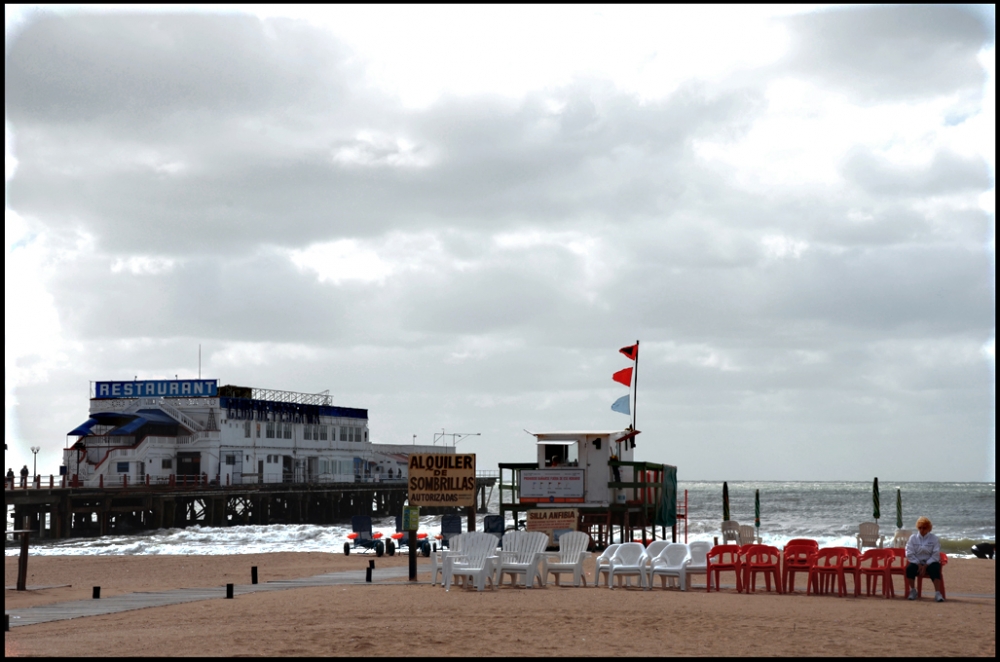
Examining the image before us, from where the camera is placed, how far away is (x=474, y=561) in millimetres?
16750

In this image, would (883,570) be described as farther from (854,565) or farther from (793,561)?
(793,561)

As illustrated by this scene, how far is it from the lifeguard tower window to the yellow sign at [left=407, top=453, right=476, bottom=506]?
979 centimetres

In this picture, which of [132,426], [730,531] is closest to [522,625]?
[730,531]

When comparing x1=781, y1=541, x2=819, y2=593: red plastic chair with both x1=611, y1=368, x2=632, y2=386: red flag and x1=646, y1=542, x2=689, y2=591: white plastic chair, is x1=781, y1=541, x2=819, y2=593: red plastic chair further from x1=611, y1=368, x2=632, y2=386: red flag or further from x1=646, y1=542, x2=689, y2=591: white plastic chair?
x1=611, y1=368, x2=632, y2=386: red flag

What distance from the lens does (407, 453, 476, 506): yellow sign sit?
1983 cm

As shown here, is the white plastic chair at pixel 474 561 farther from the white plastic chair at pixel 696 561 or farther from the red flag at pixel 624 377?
the red flag at pixel 624 377

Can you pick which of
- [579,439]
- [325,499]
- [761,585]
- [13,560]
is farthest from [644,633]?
[325,499]

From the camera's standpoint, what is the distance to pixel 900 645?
35.2 ft

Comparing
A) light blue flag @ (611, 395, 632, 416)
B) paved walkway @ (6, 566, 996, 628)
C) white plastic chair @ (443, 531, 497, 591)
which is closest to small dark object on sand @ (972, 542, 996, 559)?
light blue flag @ (611, 395, 632, 416)

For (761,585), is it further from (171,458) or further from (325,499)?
(325,499)

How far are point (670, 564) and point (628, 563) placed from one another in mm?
663

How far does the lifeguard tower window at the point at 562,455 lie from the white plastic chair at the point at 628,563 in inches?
473

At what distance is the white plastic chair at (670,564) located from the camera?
16781mm

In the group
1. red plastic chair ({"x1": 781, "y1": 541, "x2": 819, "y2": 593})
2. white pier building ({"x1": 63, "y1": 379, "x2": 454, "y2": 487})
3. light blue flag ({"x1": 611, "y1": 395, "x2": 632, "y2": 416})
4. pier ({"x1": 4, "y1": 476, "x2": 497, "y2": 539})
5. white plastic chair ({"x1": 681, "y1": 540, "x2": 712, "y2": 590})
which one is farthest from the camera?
white pier building ({"x1": 63, "y1": 379, "x2": 454, "y2": 487})
